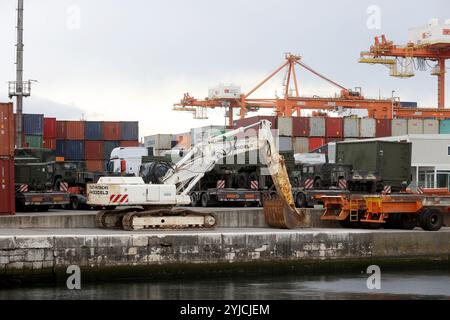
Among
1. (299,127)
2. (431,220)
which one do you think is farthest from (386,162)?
(299,127)

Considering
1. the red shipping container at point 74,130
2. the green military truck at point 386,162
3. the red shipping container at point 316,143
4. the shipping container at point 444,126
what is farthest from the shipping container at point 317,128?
the green military truck at point 386,162

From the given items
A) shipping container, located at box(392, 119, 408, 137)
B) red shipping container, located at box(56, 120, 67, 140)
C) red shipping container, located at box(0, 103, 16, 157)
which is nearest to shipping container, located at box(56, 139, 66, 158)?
red shipping container, located at box(56, 120, 67, 140)

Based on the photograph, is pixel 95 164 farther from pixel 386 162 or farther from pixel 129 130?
pixel 386 162

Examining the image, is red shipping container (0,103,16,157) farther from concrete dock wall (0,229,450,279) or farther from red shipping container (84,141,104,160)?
red shipping container (84,141,104,160)

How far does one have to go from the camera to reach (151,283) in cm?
2481

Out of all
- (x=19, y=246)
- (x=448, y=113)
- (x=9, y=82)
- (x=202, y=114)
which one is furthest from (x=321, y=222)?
(x=202, y=114)

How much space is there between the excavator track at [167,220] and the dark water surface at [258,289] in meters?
3.17

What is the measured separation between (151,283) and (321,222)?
376 inches

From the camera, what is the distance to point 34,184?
38688 mm

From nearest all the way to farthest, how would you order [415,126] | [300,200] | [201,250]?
1. [201,250]
2. [300,200]
3. [415,126]

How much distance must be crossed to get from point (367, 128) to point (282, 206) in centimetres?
4214

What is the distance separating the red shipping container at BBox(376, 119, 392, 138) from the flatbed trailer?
1588 inches

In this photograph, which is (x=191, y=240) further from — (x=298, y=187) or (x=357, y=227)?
(x=298, y=187)

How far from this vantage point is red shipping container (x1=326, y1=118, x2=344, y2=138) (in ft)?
229
